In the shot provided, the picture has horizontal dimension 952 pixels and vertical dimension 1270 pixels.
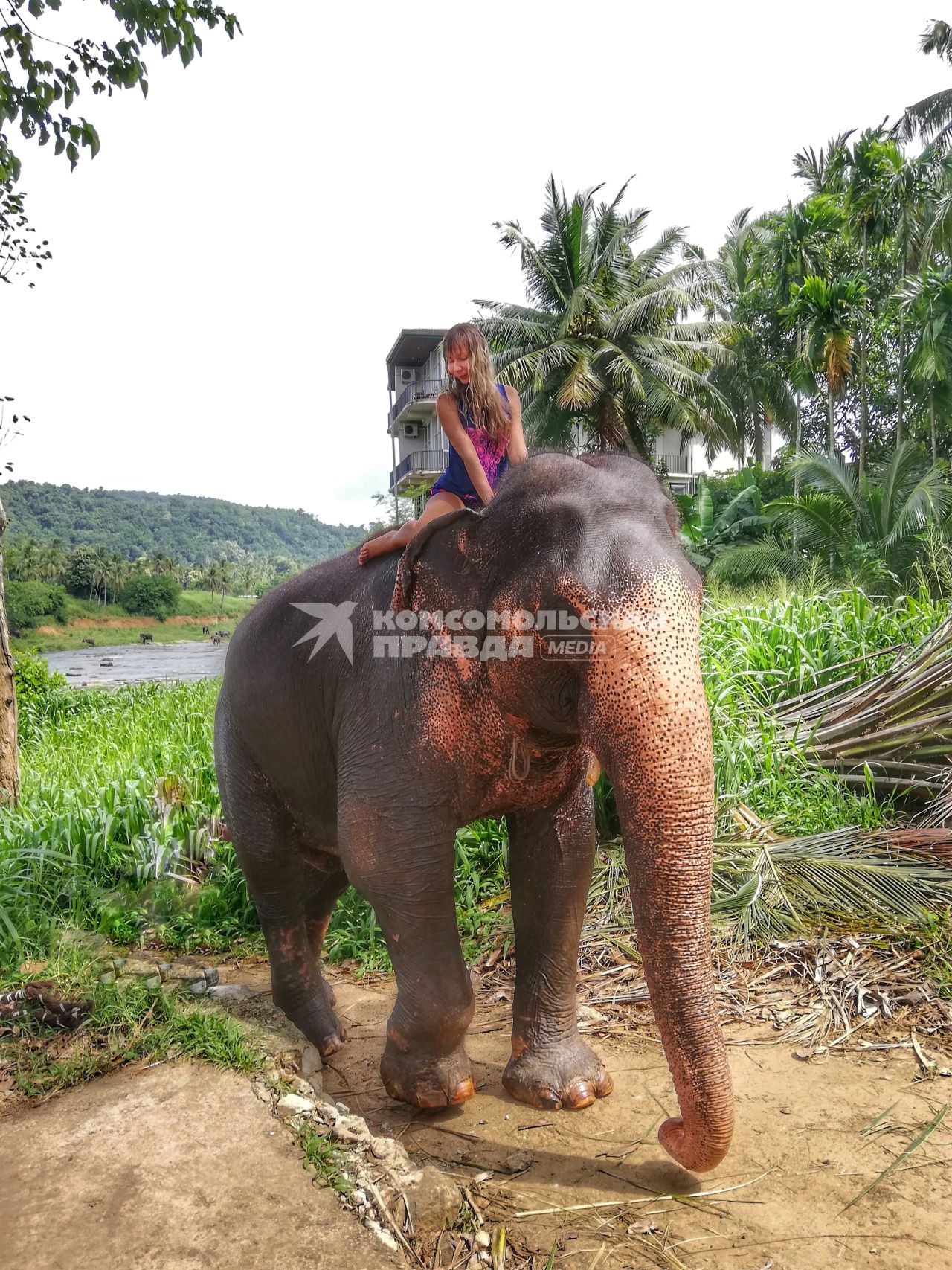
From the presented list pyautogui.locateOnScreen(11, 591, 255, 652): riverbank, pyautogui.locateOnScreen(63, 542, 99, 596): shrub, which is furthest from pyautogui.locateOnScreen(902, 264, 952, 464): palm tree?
pyautogui.locateOnScreen(63, 542, 99, 596): shrub

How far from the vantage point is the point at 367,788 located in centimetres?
256

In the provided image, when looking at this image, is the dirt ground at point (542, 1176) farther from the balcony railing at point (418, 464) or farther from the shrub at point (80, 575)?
the shrub at point (80, 575)

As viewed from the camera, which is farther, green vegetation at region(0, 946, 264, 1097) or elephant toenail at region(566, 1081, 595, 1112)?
elephant toenail at region(566, 1081, 595, 1112)

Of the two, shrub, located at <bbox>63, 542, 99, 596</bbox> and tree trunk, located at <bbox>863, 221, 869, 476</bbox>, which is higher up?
tree trunk, located at <bbox>863, 221, 869, 476</bbox>

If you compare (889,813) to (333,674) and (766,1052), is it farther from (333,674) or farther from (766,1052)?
(333,674)

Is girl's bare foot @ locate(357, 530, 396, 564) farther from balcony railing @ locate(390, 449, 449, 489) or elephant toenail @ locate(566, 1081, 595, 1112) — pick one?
balcony railing @ locate(390, 449, 449, 489)

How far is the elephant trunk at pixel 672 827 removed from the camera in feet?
6.20

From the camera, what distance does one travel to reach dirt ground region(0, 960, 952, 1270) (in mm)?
1900

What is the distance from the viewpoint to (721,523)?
24.7 metres

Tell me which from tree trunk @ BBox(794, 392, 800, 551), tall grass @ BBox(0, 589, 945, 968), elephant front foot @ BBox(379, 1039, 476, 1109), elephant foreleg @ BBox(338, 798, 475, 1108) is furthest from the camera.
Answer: tree trunk @ BBox(794, 392, 800, 551)

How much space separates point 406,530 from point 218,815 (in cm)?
305

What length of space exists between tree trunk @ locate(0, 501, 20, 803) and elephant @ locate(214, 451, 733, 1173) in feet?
11.8

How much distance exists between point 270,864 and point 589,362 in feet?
71.4

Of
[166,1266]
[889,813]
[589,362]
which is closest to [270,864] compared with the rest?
[166,1266]
